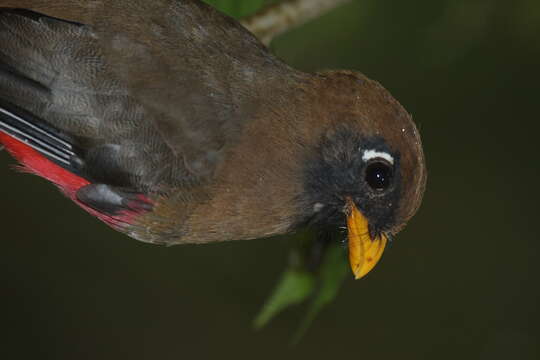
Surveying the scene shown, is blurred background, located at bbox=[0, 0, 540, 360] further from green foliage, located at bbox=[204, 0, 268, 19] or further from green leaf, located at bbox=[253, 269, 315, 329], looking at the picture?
green foliage, located at bbox=[204, 0, 268, 19]

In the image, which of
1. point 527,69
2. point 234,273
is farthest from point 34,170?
point 527,69

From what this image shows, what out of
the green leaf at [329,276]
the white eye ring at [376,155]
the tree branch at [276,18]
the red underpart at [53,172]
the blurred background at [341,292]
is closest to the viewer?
the white eye ring at [376,155]

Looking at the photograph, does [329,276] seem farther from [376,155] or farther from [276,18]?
[276,18]

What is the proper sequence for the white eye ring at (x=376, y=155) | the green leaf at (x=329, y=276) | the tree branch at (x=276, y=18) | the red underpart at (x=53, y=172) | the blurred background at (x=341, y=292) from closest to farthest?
Answer: the white eye ring at (x=376, y=155)
the red underpart at (x=53, y=172)
the green leaf at (x=329, y=276)
the tree branch at (x=276, y=18)
the blurred background at (x=341, y=292)

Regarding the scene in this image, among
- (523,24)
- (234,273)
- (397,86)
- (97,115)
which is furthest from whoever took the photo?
(234,273)

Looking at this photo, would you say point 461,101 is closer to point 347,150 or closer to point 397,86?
point 397,86

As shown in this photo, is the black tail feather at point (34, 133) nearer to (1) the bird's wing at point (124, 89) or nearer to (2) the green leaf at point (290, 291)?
(1) the bird's wing at point (124, 89)

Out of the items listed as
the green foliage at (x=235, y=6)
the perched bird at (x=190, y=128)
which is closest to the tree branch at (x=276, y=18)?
the green foliage at (x=235, y=6)
